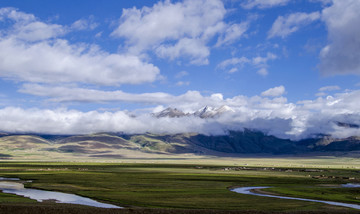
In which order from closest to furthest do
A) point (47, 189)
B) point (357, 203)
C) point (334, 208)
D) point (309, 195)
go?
point (334, 208) → point (357, 203) → point (309, 195) → point (47, 189)

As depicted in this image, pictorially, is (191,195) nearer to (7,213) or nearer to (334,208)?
(334,208)

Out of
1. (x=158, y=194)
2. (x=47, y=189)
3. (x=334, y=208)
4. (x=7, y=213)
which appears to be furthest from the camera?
(x=47, y=189)

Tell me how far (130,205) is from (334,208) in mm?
33922

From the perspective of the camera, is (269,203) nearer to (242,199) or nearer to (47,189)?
(242,199)

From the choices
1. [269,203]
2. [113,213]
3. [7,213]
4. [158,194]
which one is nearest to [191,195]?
[158,194]

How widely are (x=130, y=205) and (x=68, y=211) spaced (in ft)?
43.1

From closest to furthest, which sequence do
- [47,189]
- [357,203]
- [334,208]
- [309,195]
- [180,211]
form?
1. [180,211]
2. [334,208]
3. [357,203]
4. [309,195]
5. [47,189]

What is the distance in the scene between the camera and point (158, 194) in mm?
75688

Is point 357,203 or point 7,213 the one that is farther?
point 357,203

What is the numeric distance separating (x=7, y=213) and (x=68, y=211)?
25.2ft

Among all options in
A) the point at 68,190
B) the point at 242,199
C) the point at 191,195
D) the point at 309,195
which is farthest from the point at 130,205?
the point at 309,195

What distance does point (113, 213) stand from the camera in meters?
52.0

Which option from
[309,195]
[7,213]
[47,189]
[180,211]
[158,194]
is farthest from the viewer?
[47,189]

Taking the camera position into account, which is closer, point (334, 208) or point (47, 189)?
point (334, 208)
